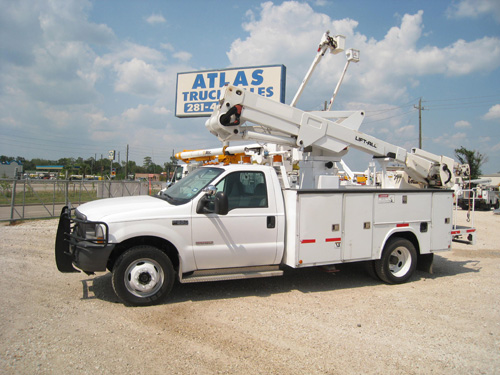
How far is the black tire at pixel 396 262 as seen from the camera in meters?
6.63

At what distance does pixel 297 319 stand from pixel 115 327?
2.31 meters

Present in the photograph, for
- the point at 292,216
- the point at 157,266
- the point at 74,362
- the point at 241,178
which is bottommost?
the point at 74,362

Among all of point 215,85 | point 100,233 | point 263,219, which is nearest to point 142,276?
point 100,233

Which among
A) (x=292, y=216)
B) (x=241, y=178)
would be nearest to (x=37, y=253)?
(x=241, y=178)

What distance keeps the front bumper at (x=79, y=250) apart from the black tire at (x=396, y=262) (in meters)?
4.60

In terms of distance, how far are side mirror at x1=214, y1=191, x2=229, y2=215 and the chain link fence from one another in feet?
34.1

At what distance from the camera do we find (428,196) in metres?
6.98

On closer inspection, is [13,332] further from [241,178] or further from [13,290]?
[241,178]

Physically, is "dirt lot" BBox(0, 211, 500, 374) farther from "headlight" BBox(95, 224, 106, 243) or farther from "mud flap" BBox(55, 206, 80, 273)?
Answer: "headlight" BBox(95, 224, 106, 243)

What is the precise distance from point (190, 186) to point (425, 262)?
4.96m

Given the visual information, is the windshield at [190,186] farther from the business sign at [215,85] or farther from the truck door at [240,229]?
the business sign at [215,85]

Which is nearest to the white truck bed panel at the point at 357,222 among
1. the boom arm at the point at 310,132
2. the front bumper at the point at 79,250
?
the boom arm at the point at 310,132

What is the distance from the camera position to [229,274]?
5535 mm

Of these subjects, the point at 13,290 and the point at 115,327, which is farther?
the point at 13,290
